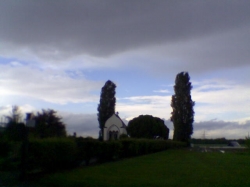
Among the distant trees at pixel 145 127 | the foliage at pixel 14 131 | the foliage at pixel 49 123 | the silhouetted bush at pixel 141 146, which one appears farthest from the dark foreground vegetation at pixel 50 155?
the distant trees at pixel 145 127

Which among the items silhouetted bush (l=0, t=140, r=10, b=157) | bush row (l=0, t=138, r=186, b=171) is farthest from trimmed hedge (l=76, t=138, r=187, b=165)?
silhouetted bush (l=0, t=140, r=10, b=157)

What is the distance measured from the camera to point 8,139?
72.4 feet

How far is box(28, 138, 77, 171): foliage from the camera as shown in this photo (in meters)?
21.2

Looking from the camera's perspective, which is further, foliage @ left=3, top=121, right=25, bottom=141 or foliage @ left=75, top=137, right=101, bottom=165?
foliage @ left=75, top=137, right=101, bottom=165

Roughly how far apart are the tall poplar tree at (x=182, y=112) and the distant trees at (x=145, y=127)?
24.6ft

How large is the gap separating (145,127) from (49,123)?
1502 inches

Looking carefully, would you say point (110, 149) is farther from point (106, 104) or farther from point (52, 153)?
point (106, 104)

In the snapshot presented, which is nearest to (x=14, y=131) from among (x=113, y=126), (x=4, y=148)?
(x=4, y=148)

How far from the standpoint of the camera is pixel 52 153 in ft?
75.4

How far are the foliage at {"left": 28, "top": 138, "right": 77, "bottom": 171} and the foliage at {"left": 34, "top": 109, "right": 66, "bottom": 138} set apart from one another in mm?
6096

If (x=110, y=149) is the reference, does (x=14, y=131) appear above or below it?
above

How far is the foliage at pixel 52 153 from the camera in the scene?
834 inches

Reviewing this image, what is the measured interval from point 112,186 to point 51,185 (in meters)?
2.85

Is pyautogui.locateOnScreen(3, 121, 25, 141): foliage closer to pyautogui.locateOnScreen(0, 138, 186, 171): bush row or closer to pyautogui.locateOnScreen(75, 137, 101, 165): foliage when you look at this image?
pyautogui.locateOnScreen(0, 138, 186, 171): bush row
